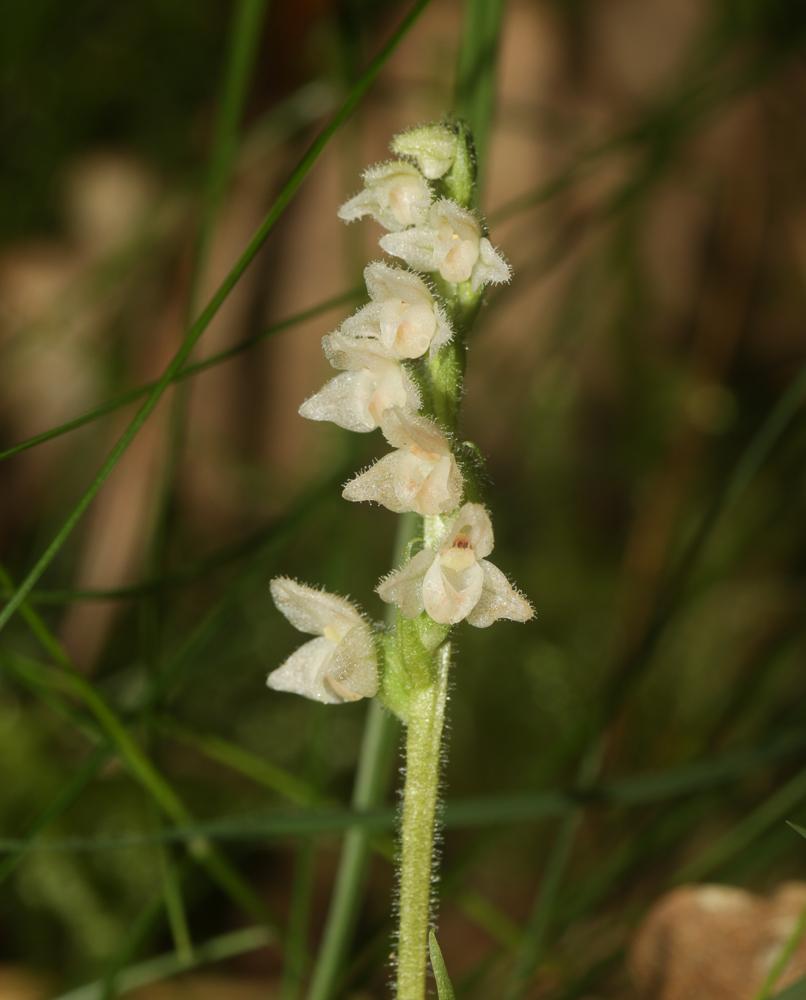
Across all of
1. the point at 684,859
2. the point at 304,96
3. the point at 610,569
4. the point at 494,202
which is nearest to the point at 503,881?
the point at 684,859

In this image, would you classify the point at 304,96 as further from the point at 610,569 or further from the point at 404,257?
the point at 404,257

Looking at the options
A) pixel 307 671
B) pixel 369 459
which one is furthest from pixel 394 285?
pixel 369 459

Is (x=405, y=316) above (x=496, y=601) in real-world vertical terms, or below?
above

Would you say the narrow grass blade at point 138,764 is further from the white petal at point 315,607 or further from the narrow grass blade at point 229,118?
the narrow grass blade at point 229,118

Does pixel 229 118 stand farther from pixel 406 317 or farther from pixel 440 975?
pixel 440 975

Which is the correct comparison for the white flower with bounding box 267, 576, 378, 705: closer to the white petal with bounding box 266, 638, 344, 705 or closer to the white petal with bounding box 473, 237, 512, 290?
the white petal with bounding box 266, 638, 344, 705
